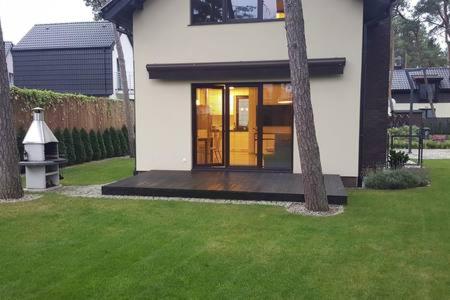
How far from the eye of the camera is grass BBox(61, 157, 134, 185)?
32.6 feet

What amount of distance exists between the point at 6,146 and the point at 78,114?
696 cm

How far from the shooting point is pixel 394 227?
5.60 m

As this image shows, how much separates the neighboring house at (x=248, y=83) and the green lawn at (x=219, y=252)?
9.12 ft

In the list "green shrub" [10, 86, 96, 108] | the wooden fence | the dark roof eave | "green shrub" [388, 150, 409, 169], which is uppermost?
the dark roof eave

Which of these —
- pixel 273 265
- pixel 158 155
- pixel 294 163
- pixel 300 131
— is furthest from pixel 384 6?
pixel 273 265

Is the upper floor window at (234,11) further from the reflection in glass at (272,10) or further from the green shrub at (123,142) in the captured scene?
the green shrub at (123,142)

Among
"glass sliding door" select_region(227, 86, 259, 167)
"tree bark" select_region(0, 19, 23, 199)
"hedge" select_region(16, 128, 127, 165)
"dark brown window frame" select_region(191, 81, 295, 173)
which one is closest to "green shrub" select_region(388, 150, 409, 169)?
"dark brown window frame" select_region(191, 81, 295, 173)

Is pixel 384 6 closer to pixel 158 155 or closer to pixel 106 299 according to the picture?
pixel 158 155

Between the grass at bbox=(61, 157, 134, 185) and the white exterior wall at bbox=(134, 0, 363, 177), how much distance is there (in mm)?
1049

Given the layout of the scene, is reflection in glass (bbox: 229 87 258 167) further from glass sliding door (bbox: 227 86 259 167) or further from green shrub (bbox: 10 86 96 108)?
green shrub (bbox: 10 86 96 108)

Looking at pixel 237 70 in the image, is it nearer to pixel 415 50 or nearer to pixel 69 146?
pixel 69 146

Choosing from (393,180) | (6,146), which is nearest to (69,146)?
(6,146)

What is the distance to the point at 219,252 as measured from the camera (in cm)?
464

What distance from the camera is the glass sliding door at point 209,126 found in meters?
9.78
